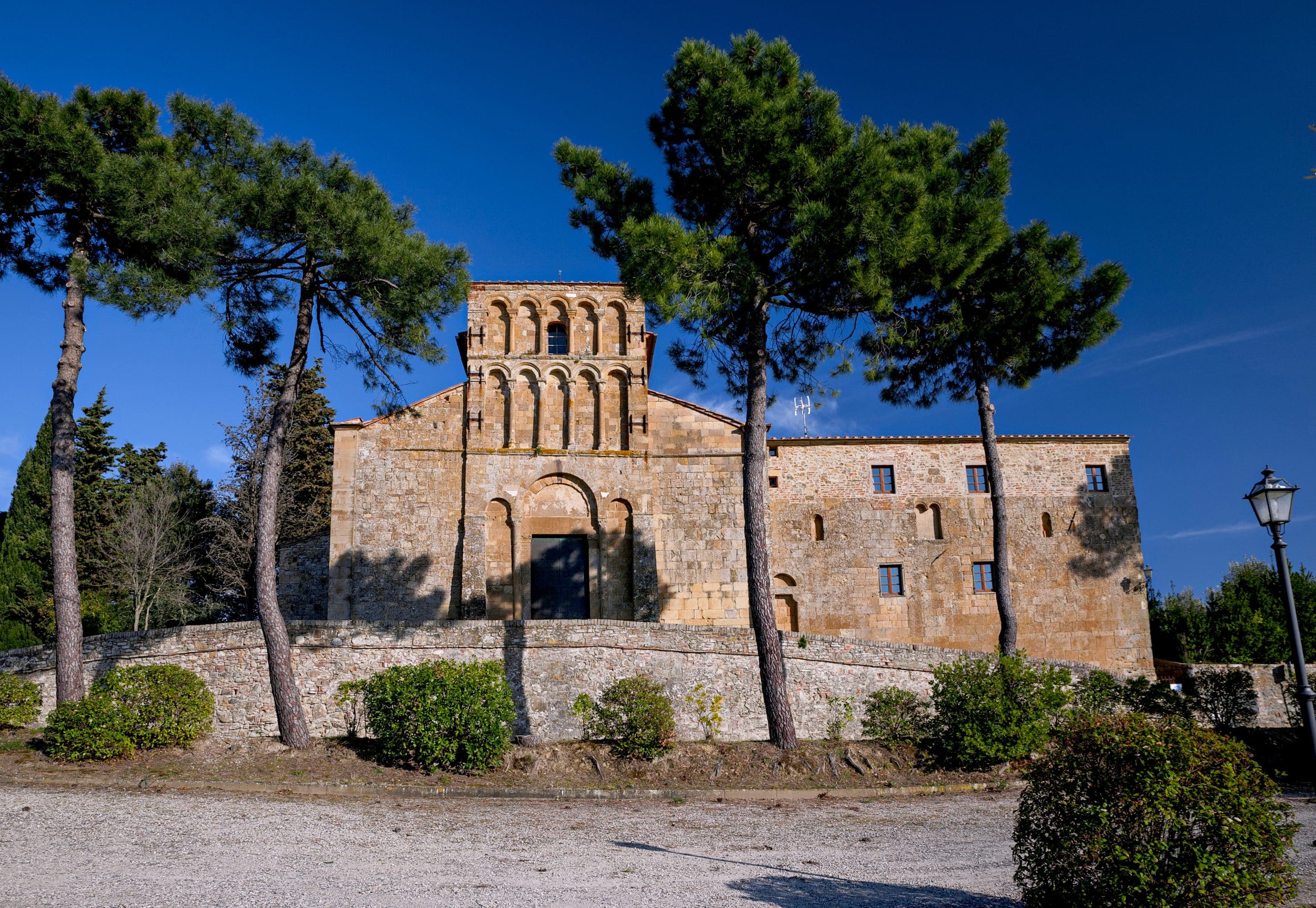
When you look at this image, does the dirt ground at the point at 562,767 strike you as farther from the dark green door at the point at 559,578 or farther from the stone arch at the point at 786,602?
the stone arch at the point at 786,602

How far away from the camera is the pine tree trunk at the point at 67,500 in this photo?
14.4 metres

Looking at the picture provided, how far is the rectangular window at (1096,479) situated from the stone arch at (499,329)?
18.0m

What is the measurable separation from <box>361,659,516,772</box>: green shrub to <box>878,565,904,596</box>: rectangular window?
14.5m

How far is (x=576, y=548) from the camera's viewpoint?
23.5 meters

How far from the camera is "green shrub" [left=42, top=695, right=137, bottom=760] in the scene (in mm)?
13352

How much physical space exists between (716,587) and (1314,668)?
17053 millimetres

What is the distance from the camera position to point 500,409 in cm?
2414

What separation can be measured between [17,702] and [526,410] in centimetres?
1315

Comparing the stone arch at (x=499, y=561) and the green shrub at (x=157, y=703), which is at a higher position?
the stone arch at (x=499, y=561)

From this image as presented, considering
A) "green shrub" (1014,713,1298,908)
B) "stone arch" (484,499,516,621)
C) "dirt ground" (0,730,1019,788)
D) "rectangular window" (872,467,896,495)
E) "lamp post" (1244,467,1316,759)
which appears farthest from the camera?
"rectangular window" (872,467,896,495)

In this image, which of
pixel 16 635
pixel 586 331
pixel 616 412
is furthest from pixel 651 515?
pixel 16 635

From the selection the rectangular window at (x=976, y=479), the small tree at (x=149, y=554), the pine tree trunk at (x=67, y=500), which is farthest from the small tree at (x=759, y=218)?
the small tree at (x=149, y=554)

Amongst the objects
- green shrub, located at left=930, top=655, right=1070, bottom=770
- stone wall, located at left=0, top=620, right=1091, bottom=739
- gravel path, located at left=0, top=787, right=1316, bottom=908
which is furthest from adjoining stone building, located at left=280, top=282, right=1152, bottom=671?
gravel path, located at left=0, top=787, right=1316, bottom=908

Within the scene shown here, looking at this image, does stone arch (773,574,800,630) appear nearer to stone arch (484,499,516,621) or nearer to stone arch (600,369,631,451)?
stone arch (600,369,631,451)
